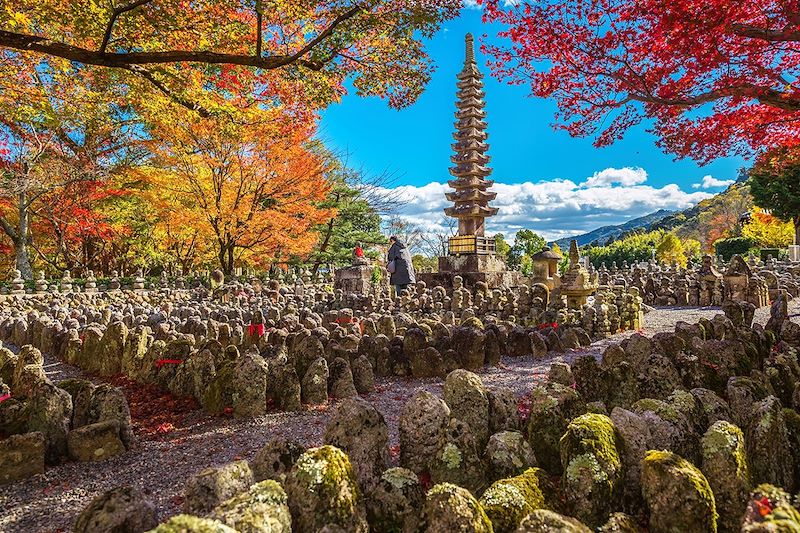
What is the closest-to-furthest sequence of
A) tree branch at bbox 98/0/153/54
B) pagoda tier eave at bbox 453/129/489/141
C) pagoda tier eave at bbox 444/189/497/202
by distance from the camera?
tree branch at bbox 98/0/153/54, pagoda tier eave at bbox 444/189/497/202, pagoda tier eave at bbox 453/129/489/141

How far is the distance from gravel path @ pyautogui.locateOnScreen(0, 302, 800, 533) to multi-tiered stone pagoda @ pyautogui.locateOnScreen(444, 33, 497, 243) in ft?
59.9

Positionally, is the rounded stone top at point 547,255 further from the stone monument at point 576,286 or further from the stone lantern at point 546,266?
the stone monument at point 576,286

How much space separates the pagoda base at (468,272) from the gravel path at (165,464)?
42.6 ft

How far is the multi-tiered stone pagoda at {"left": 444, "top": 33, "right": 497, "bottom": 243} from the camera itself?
2244 centimetres

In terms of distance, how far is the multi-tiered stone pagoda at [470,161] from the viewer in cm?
2244

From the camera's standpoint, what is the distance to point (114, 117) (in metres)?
19.7

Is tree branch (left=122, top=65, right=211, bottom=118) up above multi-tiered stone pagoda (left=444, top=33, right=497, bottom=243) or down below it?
below

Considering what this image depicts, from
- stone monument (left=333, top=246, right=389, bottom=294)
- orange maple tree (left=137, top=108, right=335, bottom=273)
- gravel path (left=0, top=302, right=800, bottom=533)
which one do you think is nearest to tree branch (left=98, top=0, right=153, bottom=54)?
gravel path (left=0, top=302, right=800, bottom=533)

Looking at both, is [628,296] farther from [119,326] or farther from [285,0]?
[119,326]

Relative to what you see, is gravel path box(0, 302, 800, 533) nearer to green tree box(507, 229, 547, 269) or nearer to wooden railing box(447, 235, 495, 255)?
wooden railing box(447, 235, 495, 255)

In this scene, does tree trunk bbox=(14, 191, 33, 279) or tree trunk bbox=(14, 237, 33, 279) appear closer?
tree trunk bbox=(14, 191, 33, 279)

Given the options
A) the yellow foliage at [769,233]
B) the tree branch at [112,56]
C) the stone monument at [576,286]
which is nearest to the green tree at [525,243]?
A: the yellow foliage at [769,233]

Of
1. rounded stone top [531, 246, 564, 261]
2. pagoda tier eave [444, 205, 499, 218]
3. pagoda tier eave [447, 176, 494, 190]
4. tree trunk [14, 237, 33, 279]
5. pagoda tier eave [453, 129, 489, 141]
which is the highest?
pagoda tier eave [453, 129, 489, 141]

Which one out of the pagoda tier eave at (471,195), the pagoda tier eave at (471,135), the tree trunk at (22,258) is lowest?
the tree trunk at (22,258)
